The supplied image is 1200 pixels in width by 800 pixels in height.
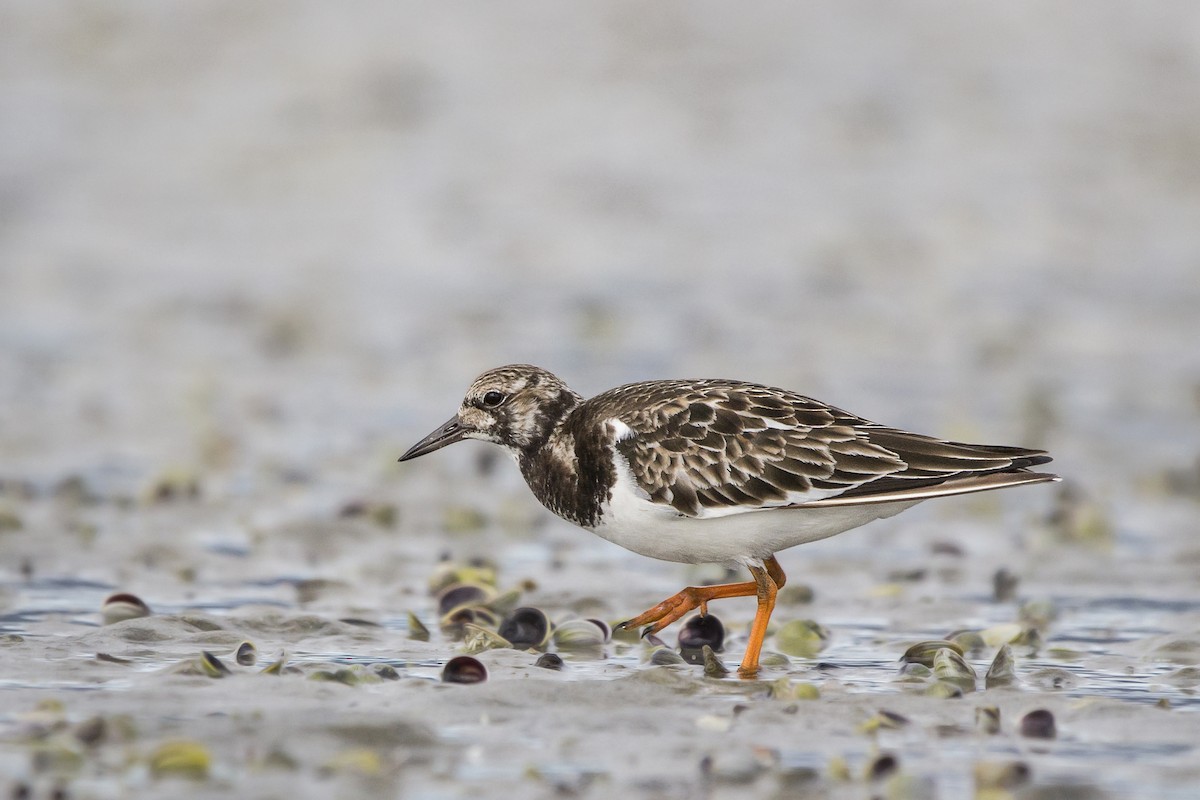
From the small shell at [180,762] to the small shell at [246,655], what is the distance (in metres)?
1.45

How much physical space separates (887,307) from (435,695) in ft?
33.9

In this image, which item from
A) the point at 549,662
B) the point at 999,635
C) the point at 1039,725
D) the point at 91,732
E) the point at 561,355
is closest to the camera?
the point at 91,732

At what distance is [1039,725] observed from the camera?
5.72 metres

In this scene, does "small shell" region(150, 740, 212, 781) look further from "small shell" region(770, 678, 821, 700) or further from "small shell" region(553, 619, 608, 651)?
"small shell" region(553, 619, 608, 651)

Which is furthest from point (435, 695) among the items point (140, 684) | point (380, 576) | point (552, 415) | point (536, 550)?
point (536, 550)

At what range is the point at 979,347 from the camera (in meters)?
14.2

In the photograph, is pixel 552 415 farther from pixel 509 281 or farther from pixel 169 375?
pixel 509 281

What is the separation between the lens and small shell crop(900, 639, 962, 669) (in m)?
6.84

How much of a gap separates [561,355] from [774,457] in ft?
24.1

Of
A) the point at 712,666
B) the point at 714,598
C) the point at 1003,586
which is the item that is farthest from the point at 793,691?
the point at 1003,586

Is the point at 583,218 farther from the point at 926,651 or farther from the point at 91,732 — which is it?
the point at 91,732

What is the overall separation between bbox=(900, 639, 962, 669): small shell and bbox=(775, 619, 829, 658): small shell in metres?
0.56

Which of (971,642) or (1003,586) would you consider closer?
(971,642)

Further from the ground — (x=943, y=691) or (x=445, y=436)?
(x=445, y=436)
